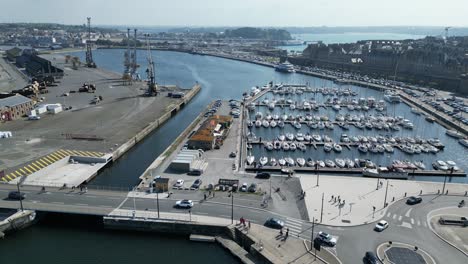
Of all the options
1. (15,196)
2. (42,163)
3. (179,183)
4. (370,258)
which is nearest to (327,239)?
(370,258)

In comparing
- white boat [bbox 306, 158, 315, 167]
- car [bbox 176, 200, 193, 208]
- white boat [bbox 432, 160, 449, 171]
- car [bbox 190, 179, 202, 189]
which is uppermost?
car [bbox 190, 179, 202, 189]

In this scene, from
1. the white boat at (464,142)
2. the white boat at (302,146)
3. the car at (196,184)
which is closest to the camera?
the car at (196,184)

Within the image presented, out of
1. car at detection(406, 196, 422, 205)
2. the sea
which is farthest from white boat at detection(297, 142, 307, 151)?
car at detection(406, 196, 422, 205)

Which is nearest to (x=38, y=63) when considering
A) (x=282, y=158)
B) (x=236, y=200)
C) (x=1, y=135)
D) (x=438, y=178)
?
(x=1, y=135)

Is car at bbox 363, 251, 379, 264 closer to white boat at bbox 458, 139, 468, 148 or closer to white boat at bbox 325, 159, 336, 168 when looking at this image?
white boat at bbox 325, 159, 336, 168

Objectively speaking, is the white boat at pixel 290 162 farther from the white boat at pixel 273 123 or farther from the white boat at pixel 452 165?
the white boat at pixel 452 165

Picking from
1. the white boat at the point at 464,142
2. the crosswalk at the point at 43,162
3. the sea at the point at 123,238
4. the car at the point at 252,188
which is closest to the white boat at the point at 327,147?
the sea at the point at 123,238
